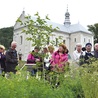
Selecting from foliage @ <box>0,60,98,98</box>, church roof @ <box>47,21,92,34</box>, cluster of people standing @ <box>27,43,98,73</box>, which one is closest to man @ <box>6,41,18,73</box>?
cluster of people standing @ <box>27,43,98,73</box>

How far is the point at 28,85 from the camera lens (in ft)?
15.0

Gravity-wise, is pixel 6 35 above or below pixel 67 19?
below

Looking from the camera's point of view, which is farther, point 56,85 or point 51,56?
point 51,56

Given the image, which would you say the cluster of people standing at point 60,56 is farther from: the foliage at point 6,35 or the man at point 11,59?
the foliage at point 6,35

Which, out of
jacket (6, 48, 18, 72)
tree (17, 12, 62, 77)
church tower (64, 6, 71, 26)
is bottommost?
jacket (6, 48, 18, 72)

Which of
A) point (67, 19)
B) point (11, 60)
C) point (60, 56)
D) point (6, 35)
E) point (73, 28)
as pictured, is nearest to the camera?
point (60, 56)

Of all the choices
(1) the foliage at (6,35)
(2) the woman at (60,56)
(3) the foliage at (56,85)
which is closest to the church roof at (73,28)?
(1) the foliage at (6,35)

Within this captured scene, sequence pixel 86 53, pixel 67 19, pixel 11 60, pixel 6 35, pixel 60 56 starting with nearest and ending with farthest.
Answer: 1. pixel 60 56
2. pixel 86 53
3. pixel 11 60
4. pixel 6 35
5. pixel 67 19

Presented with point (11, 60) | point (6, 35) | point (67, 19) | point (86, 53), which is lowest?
point (11, 60)

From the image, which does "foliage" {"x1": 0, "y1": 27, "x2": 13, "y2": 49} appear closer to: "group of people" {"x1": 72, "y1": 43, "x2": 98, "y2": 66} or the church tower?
the church tower

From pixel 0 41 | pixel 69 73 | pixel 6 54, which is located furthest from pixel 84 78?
pixel 0 41

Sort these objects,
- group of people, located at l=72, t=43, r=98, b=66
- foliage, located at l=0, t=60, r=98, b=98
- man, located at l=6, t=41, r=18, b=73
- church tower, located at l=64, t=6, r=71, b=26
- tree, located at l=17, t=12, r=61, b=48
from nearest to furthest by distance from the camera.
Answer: foliage, located at l=0, t=60, r=98, b=98
tree, located at l=17, t=12, r=61, b=48
group of people, located at l=72, t=43, r=98, b=66
man, located at l=6, t=41, r=18, b=73
church tower, located at l=64, t=6, r=71, b=26

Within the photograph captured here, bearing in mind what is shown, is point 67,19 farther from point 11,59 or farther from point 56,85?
point 56,85

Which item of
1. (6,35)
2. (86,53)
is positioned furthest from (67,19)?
(86,53)
